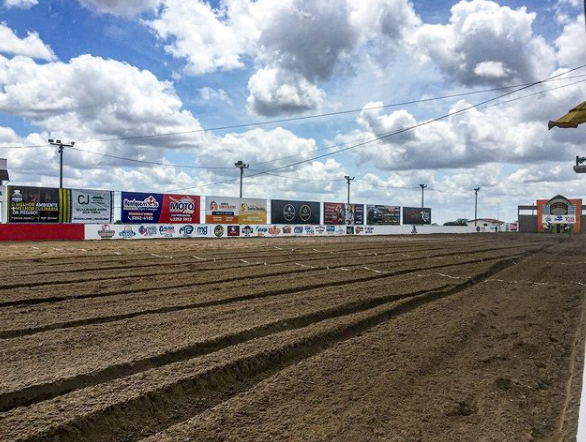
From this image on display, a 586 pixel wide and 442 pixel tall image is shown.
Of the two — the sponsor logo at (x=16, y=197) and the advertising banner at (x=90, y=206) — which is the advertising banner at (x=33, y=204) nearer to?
the sponsor logo at (x=16, y=197)

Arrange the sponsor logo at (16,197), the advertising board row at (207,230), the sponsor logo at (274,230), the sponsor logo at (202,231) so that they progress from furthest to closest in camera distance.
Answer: the sponsor logo at (274,230) → the sponsor logo at (202,231) → the advertising board row at (207,230) → the sponsor logo at (16,197)

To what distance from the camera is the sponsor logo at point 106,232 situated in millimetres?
29984

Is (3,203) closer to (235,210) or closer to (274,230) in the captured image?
(235,210)

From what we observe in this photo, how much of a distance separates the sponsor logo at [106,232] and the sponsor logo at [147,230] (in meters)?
2.23

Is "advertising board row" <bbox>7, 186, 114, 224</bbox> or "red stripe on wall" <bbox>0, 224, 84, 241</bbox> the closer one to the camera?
"red stripe on wall" <bbox>0, 224, 84, 241</bbox>

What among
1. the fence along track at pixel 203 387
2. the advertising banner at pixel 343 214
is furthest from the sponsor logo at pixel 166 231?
the fence along track at pixel 203 387

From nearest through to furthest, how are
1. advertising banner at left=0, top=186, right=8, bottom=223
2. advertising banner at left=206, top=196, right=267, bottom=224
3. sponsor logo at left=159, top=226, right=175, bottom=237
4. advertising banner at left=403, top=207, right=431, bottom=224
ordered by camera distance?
advertising banner at left=0, top=186, right=8, bottom=223, sponsor logo at left=159, top=226, right=175, bottom=237, advertising banner at left=206, top=196, right=267, bottom=224, advertising banner at left=403, top=207, right=431, bottom=224

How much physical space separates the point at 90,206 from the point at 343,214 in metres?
28.2

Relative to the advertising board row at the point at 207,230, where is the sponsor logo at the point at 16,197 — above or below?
above

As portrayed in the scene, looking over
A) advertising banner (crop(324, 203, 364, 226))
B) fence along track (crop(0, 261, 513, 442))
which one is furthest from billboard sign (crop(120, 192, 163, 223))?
fence along track (crop(0, 261, 513, 442))

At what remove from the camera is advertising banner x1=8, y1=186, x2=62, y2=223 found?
27781 mm

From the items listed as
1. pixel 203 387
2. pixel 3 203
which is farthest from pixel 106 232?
pixel 203 387

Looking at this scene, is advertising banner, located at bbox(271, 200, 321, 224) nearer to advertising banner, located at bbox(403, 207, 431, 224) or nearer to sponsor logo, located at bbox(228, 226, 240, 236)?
sponsor logo, located at bbox(228, 226, 240, 236)

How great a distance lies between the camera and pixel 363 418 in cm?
404
